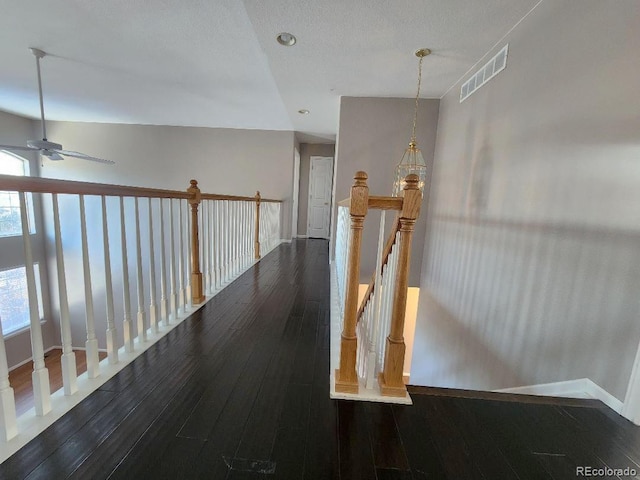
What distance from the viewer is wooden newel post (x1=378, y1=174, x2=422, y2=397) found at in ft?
4.02

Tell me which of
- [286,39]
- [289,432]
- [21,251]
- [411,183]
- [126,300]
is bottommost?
[21,251]

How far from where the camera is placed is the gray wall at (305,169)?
719 centimetres

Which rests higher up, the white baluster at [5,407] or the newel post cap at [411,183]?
the newel post cap at [411,183]

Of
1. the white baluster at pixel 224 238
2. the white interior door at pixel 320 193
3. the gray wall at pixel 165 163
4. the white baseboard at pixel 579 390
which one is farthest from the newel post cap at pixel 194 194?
the white interior door at pixel 320 193

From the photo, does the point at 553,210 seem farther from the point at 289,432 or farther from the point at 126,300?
the point at 126,300

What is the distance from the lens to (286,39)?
2600 millimetres

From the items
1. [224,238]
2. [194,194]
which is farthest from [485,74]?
[224,238]

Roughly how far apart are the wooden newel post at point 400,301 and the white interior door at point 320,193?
19.3ft

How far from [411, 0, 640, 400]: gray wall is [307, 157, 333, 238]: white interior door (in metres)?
4.26

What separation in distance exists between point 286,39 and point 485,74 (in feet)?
6.44

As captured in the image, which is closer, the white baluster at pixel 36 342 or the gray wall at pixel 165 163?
the white baluster at pixel 36 342

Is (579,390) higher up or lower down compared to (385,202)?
lower down

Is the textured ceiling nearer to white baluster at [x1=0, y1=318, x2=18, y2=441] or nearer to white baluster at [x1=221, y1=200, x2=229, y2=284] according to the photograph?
white baluster at [x1=221, y1=200, x2=229, y2=284]

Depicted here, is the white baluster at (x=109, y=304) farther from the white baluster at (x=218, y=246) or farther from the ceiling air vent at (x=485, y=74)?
the ceiling air vent at (x=485, y=74)
